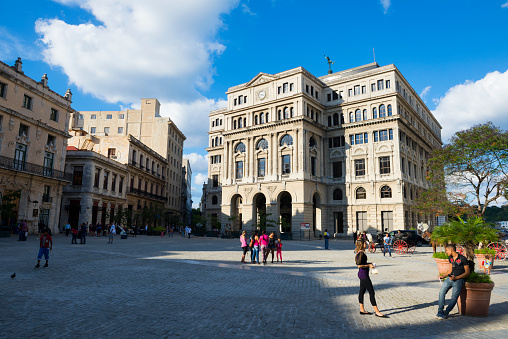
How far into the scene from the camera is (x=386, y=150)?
156ft

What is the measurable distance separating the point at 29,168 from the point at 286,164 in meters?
32.0

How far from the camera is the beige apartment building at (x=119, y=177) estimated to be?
44062 millimetres

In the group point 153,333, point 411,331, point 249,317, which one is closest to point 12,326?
point 153,333

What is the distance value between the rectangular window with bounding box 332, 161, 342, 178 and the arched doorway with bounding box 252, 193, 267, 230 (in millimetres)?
12164

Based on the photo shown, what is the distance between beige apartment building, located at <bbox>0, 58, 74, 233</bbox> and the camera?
31.9m

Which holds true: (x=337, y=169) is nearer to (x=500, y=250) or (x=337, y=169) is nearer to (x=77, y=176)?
(x=500, y=250)

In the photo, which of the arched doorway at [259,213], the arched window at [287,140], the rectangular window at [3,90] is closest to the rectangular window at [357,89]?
the arched window at [287,140]

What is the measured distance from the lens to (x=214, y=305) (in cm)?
845

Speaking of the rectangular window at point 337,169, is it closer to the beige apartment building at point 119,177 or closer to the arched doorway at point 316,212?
the arched doorway at point 316,212

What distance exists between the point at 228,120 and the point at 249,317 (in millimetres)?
50832

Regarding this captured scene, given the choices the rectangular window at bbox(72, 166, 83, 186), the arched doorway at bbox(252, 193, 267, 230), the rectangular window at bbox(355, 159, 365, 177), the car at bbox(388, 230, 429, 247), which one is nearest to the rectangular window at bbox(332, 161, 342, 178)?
the rectangular window at bbox(355, 159, 365, 177)

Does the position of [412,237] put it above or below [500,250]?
above

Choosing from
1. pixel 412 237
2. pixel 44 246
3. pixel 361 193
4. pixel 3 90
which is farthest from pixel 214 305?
pixel 361 193

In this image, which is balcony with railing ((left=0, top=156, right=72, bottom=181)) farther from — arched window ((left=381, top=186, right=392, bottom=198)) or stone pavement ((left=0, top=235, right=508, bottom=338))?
arched window ((left=381, top=186, right=392, bottom=198))
